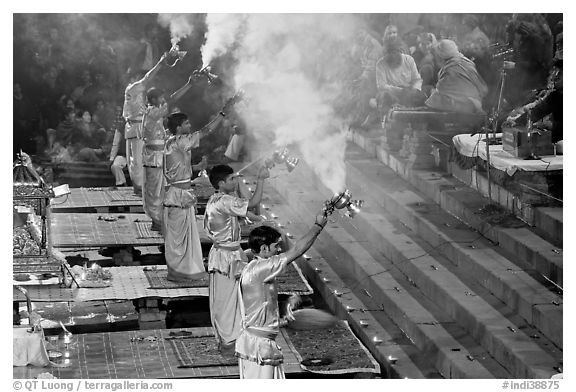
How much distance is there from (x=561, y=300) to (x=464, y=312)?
795 millimetres

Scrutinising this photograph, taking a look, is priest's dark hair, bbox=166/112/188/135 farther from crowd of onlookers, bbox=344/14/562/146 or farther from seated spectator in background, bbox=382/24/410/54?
seated spectator in background, bbox=382/24/410/54

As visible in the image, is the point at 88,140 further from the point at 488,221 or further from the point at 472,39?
the point at 488,221

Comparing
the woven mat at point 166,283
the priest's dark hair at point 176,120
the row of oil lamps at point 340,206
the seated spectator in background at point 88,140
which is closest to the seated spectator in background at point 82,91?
the seated spectator in background at point 88,140

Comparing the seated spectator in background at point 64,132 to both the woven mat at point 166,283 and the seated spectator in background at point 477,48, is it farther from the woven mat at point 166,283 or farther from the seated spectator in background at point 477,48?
the seated spectator in background at point 477,48

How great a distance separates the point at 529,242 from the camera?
15875mm

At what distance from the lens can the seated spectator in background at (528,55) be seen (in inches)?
682

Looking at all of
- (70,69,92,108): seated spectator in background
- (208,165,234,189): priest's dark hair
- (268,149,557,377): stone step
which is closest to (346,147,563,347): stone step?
(268,149,557,377): stone step

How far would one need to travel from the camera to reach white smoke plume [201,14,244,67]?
1970cm

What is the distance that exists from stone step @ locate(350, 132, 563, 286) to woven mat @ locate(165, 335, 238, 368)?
2657mm

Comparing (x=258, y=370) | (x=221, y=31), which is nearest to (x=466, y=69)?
(x=221, y=31)

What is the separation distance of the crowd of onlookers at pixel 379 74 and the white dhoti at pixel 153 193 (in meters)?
1.83

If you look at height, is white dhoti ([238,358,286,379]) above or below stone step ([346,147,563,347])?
below

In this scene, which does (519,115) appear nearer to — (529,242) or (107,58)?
(529,242)
